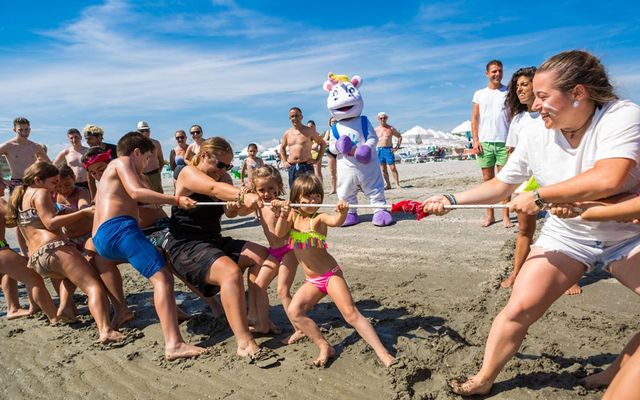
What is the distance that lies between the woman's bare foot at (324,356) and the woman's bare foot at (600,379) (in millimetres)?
1548

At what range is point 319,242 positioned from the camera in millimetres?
→ 3414

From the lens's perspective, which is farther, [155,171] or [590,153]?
[155,171]

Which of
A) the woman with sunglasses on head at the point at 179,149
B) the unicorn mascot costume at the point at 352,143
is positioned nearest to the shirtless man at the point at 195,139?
the woman with sunglasses on head at the point at 179,149

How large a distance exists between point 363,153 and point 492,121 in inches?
75.7

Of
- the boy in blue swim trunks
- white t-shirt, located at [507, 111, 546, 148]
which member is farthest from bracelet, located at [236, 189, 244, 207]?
white t-shirt, located at [507, 111, 546, 148]

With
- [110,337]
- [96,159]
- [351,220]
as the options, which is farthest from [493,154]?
[110,337]

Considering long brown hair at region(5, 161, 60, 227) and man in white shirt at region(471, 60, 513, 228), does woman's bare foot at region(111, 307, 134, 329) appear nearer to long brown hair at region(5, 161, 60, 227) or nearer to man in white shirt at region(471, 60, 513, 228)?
long brown hair at region(5, 161, 60, 227)

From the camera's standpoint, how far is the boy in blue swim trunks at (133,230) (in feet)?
12.3

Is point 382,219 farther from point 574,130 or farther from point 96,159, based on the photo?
point 574,130

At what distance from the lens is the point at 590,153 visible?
2.38m

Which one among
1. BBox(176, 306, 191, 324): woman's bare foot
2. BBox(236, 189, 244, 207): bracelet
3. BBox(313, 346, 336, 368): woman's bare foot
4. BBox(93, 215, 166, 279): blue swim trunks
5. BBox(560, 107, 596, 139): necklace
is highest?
BBox(560, 107, 596, 139): necklace

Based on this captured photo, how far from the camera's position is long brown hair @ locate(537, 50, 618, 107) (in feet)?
7.73

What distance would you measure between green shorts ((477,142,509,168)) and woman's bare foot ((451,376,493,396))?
409 cm

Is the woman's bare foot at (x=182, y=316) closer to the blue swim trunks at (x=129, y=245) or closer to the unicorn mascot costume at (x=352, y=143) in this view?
the blue swim trunks at (x=129, y=245)
